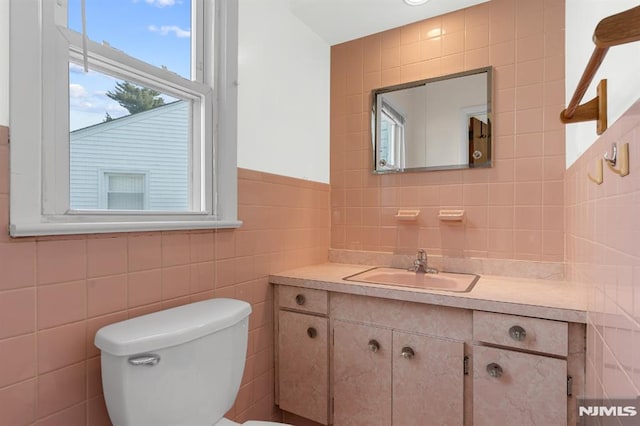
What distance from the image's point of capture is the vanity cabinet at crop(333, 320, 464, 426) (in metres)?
1.36

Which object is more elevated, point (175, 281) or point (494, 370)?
point (175, 281)

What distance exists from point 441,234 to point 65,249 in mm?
1740

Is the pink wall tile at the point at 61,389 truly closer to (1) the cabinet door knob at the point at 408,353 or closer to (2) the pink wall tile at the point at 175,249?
(2) the pink wall tile at the point at 175,249

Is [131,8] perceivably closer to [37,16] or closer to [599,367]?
[37,16]

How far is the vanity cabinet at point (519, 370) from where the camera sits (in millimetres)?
1159

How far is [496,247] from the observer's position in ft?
5.87

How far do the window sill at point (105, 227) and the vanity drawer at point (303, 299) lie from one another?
1.64ft

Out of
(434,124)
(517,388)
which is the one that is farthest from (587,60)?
(517,388)

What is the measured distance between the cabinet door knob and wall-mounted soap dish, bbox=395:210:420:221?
79 centimetres

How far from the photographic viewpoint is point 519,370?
122cm

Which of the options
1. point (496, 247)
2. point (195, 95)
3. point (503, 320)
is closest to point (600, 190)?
point (503, 320)

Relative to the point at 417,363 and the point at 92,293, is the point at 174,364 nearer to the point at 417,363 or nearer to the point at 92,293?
the point at 92,293

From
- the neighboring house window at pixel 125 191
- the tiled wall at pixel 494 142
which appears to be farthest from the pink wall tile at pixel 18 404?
the tiled wall at pixel 494 142

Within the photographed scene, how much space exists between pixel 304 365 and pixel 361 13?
6.49 ft
